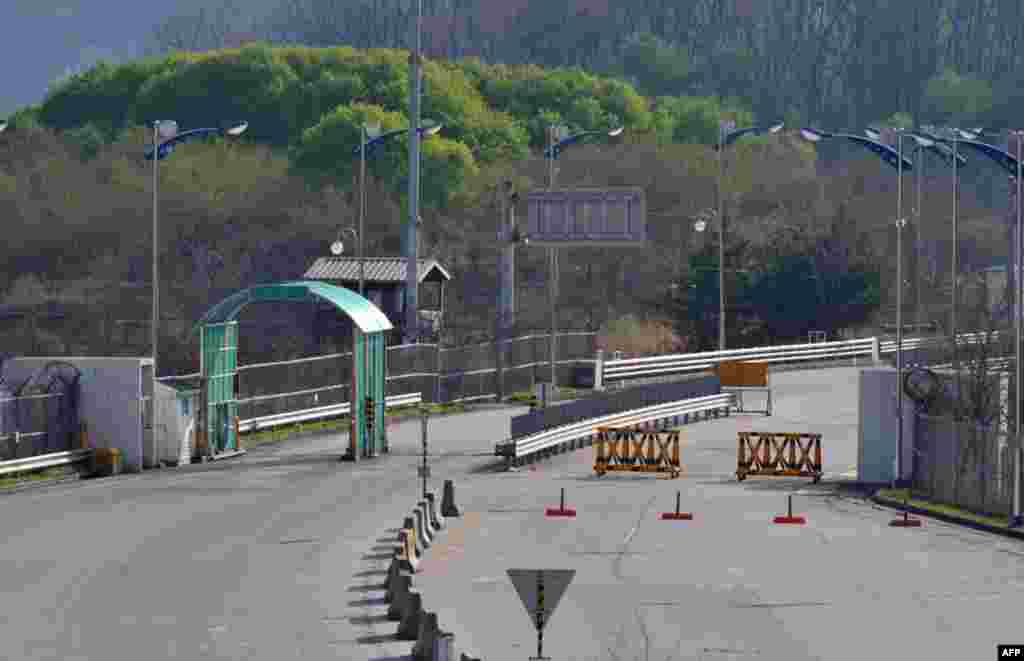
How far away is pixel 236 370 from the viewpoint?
47.2 meters

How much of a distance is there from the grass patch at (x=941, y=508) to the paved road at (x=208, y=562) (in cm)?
893

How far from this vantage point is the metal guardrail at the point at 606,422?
43812 millimetres

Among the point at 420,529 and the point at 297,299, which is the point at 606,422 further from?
the point at 420,529

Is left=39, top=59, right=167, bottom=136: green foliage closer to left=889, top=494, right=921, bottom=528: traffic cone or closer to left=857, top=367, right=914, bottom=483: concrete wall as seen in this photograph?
left=857, top=367, right=914, bottom=483: concrete wall

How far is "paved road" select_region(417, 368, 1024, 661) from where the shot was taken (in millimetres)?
20781

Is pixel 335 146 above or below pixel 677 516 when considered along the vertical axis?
above

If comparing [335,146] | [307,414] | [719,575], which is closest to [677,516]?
[719,575]

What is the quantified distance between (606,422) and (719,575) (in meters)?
23.9

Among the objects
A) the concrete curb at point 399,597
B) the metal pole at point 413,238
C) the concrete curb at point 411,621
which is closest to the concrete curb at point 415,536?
the concrete curb at point 399,597

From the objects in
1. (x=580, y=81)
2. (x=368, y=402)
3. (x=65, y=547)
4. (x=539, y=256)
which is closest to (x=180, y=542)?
(x=65, y=547)

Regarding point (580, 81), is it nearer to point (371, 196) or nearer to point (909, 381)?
point (371, 196)

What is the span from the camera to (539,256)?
111m

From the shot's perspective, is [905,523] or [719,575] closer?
[719,575]

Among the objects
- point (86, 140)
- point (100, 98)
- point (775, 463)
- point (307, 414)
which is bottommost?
point (775, 463)
